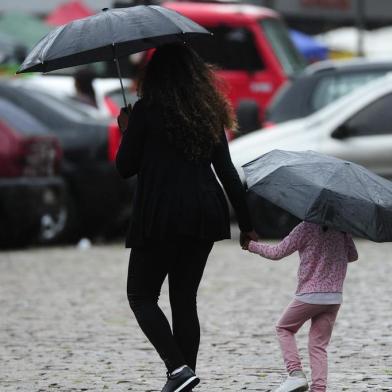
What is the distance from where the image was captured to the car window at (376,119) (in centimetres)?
1567

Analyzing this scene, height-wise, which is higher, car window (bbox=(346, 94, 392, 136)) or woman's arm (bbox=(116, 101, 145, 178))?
woman's arm (bbox=(116, 101, 145, 178))

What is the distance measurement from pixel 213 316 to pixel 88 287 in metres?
2.14

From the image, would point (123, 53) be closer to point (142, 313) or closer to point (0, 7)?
point (142, 313)

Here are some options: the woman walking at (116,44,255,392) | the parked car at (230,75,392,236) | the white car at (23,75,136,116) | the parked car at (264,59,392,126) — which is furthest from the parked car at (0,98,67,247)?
the woman walking at (116,44,255,392)

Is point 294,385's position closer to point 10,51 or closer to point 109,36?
point 109,36

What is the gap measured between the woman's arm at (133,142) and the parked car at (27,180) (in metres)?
8.37

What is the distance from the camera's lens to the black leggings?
6.37m

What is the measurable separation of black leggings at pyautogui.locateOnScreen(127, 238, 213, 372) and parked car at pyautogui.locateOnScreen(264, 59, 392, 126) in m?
10.4

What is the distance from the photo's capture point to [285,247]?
632 centimetres

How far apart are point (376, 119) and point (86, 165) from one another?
9.34 feet

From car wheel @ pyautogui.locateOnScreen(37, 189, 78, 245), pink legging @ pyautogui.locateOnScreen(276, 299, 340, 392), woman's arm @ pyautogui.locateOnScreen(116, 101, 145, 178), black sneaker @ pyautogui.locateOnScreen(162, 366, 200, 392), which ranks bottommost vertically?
car wheel @ pyautogui.locateOnScreen(37, 189, 78, 245)

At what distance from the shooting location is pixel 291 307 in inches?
253

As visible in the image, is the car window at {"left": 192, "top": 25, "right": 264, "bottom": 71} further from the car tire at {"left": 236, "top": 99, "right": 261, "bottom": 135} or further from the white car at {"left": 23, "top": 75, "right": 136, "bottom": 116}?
the car tire at {"left": 236, "top": 99, "right": 261, "bottom": 135}

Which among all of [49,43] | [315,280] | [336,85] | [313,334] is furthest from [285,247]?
[336,85]
